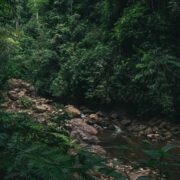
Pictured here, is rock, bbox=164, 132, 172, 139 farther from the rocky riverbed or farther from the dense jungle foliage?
the dense jungle foliage

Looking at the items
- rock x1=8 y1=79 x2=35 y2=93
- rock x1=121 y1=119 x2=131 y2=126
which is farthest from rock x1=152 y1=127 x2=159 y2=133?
rock x1=8 y1=79 x2=35 y2=93

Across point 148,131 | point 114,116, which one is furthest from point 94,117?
point 148,131

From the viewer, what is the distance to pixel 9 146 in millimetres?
2020

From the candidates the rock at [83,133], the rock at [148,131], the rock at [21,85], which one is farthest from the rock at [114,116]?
the rock at [21,85]

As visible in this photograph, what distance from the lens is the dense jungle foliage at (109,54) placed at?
455 inches

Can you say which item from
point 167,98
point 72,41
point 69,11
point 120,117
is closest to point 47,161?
point 167,98

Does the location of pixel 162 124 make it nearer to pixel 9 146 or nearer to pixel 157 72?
pixel 157 72

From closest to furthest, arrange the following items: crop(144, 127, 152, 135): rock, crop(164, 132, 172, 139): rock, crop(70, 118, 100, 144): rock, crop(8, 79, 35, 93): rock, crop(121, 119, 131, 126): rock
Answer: crop(70, 118, 100, 144): rock, crop(164, 132, 172, 139): rock, crop(144, 127, 152, 135): rock, crop(121, 119, 131, 126): rock, crop(8, 79, 35, 93): rock

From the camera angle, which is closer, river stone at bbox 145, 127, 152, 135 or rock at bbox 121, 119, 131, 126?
river stone at bbox 145, 127, 152, 135

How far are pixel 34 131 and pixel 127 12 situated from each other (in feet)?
32.3

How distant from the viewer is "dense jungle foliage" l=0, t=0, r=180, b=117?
37.9 ft

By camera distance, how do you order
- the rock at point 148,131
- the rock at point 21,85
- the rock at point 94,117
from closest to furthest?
the rock at point 148,131, the rock at point 94,117, the rock at point 21,85

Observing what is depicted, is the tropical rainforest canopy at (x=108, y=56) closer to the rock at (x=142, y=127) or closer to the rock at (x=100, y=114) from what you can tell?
the rock at (x=100, y=114)

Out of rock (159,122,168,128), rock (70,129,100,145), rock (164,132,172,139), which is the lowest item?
rock (164,132,172,139)
